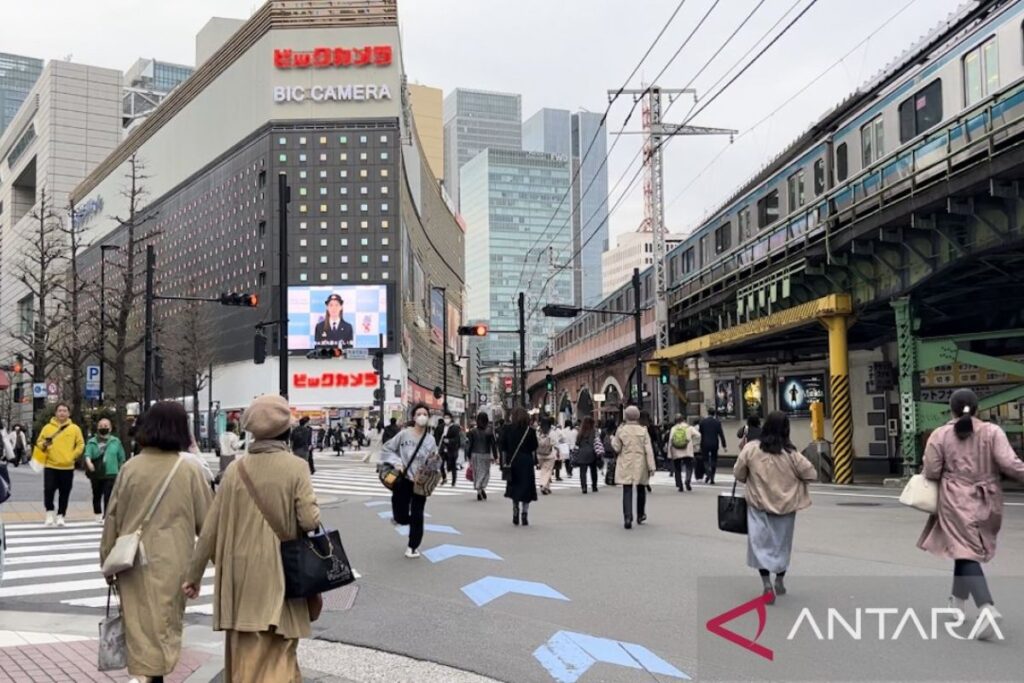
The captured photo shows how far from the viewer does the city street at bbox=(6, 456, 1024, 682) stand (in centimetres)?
634

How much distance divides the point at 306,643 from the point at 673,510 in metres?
10.1

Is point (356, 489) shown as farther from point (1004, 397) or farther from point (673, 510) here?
point (1004, 397)

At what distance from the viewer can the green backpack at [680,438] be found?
66.0 ft

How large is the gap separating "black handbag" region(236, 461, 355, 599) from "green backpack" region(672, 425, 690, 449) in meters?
16.2

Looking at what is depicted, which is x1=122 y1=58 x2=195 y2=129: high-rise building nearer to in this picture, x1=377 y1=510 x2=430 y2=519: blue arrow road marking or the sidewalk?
x1=377 y1=510 x2=430 y2=519: blue arrow road marking

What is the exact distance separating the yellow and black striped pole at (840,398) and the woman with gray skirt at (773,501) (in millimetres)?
14745

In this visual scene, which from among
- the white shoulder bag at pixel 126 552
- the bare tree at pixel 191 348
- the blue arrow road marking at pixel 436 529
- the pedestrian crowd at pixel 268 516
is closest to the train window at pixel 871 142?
the blue arrow road marking at pixel 436 529

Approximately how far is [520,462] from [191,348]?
191ft

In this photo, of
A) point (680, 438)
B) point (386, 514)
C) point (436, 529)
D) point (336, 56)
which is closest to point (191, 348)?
point (336, 56)

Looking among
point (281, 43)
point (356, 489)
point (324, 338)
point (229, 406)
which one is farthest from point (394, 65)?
point (356, 489)

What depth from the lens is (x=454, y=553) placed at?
1106 cm

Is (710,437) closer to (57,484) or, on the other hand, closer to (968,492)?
(57,484)

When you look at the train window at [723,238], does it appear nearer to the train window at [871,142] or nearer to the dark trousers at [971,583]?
the train window at [871,142]

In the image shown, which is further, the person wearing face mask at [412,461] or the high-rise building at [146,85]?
the high-rise building at [146,85]
